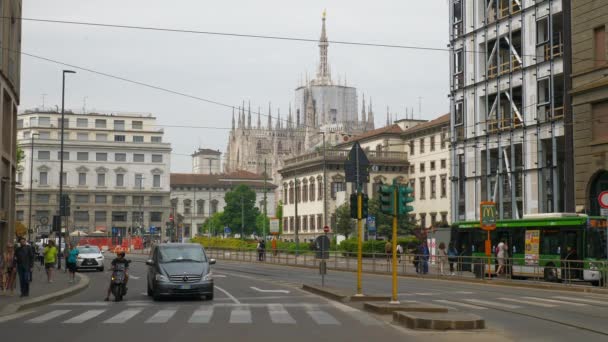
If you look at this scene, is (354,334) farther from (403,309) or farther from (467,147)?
(467,147)

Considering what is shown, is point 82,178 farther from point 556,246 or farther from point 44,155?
point 556,246

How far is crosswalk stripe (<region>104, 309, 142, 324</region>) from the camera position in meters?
17.9

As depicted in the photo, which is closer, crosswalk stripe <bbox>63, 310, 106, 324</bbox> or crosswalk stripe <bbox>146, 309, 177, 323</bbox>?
crosswalk stripe <bbox>63, 310, 106, 324</bbox>

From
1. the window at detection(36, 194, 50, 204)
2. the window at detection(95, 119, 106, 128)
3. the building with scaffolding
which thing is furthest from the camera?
the window at detection(95, 119, 106, 128)

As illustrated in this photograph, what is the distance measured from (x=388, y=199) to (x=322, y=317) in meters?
3.65

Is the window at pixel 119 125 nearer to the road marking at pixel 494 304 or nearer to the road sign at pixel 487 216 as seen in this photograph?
the road sign at pixel 487 216

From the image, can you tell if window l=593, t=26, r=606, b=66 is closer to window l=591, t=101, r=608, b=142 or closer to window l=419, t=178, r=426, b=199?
window l=591, t=101, r=608, b=142

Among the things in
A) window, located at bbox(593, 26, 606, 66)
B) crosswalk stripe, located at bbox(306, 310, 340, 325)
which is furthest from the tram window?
crosswalk stripe, located at bbox(306, 310, 340, 325)

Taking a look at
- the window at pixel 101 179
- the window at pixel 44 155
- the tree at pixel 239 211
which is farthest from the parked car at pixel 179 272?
the window at pixel 101 179

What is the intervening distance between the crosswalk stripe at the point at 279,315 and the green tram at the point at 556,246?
13680 millimetres

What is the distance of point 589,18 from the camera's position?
4116 centimetres

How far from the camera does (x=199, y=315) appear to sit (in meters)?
19.5

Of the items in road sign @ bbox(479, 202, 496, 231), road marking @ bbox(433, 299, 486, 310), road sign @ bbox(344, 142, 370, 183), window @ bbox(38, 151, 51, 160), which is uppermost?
window @ bbox(38, 151, 51, 160)

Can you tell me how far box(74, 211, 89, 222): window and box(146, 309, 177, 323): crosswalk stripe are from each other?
383 feet
